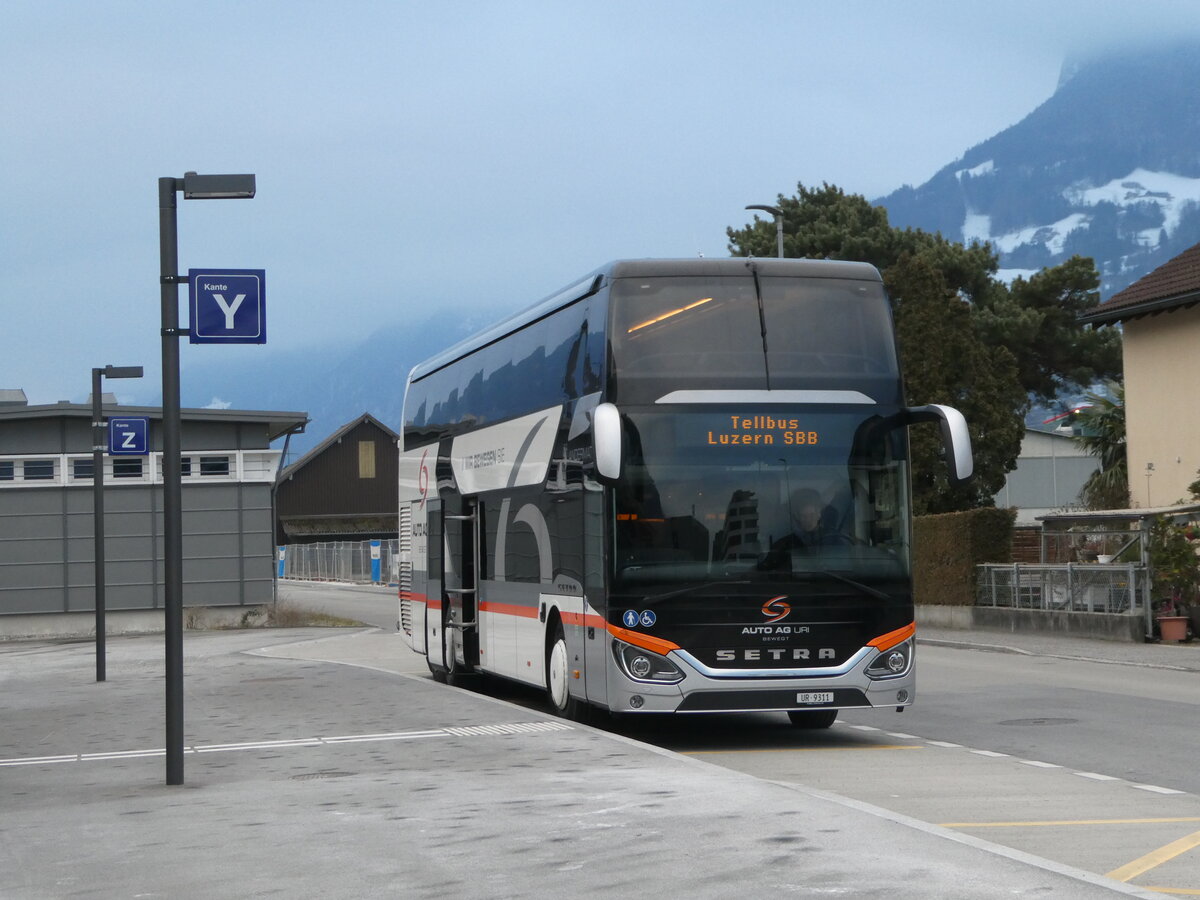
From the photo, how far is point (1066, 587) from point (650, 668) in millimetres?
18892

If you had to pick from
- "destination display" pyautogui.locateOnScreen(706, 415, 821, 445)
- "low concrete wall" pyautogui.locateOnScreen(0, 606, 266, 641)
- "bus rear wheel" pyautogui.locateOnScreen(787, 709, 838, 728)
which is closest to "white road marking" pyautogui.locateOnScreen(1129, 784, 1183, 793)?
"destination display" pyautogui.locateOnScreen(706, 415, 821, 445)

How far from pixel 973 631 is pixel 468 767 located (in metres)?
23.4

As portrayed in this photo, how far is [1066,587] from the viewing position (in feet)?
101

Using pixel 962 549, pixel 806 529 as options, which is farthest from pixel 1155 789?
pixel 962 549

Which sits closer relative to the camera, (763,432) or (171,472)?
(171,472)

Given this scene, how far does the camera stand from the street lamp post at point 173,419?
36.6 feet

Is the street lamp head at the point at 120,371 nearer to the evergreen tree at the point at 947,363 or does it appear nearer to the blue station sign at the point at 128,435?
A: the blue station sign at the point at 128,435

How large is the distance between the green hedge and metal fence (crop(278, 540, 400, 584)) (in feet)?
118

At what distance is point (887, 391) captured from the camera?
1408 centimetres

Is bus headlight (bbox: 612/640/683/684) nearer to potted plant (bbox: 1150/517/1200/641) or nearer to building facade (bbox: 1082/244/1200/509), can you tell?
potted plant (bbox: 1150/517/1200/641)

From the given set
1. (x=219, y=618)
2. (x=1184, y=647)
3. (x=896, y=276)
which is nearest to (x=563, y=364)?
(x=1184, y=647)

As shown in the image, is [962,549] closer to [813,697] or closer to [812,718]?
[812,718]

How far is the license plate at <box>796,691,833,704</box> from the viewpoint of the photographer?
13.7 meters

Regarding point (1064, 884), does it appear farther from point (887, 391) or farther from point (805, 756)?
point (887, 391)
